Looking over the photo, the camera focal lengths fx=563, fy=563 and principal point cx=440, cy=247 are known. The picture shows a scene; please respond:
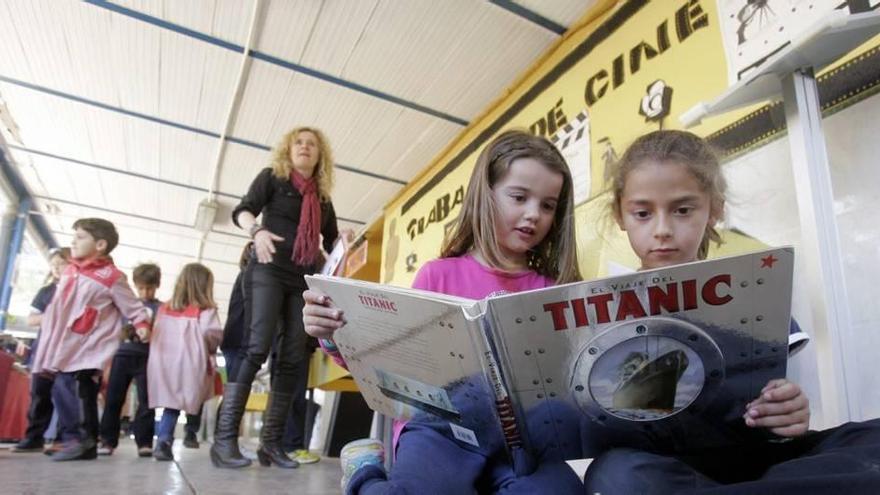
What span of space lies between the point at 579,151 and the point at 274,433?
4.28 feet

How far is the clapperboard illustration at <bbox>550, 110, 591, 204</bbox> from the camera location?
1.81 m

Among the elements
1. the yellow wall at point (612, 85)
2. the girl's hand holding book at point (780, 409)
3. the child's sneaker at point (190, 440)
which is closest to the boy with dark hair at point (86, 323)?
the child's sneaker at point (190, 440)

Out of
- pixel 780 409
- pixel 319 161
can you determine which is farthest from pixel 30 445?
pixel 780 409

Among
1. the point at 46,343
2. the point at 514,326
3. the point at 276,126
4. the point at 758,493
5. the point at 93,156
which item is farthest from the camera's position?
the point at 93,156

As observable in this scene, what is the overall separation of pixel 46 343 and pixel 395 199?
6.55 feet

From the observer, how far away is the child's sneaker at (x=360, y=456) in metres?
0.77

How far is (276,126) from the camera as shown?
8.78 ft

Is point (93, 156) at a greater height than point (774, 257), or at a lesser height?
greater

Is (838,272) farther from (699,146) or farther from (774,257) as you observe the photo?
(774,257)

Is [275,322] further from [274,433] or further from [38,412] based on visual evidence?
[38,412]

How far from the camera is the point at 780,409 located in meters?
0.55

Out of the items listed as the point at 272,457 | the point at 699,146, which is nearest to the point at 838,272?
the point at 699,146

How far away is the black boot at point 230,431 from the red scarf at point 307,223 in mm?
408

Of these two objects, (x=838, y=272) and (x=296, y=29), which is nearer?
(x=838, y=272)
